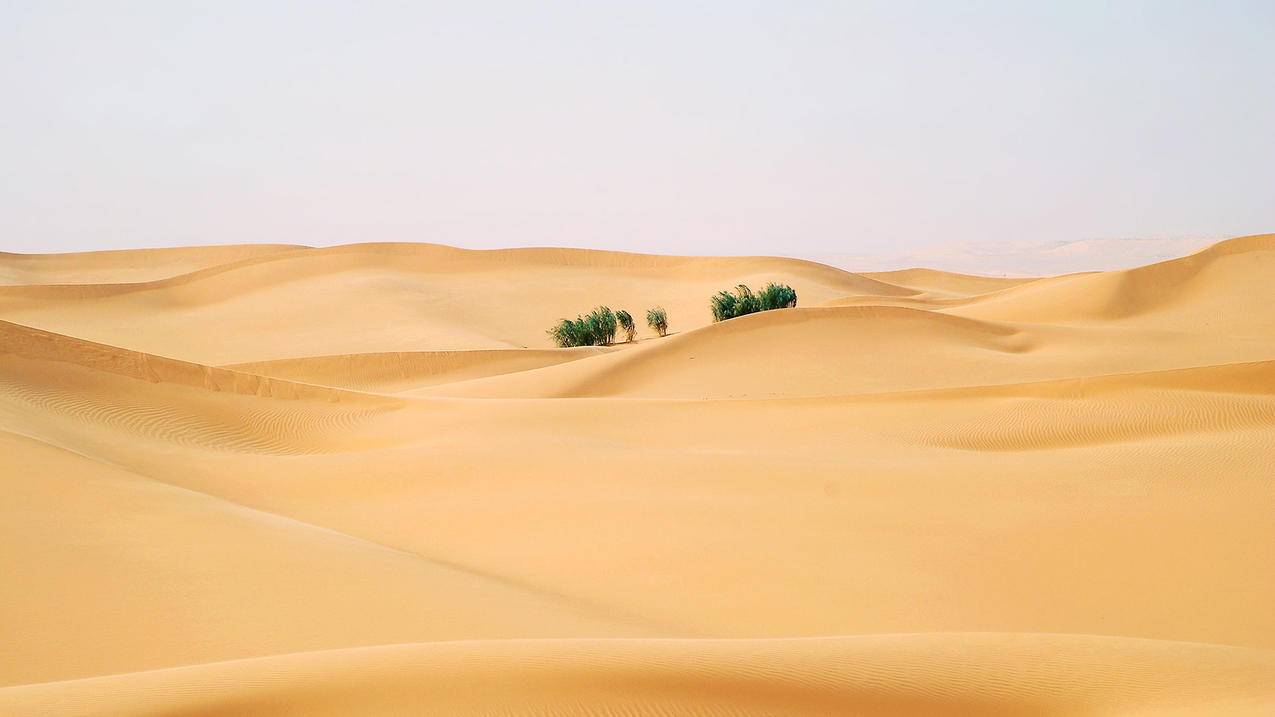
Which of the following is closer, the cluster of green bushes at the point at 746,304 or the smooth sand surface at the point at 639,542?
the smooth sand surface at the point at 639,542

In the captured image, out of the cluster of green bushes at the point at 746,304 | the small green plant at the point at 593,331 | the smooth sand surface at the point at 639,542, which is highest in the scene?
the cluster of green bushes at the point at 746,304

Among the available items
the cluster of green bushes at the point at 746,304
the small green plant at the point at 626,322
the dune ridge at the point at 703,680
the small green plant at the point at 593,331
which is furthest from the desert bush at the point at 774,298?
the dune ridge at the point at 703,680

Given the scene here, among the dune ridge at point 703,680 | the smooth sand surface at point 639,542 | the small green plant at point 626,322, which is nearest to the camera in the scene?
the dune ridge at point 703,680

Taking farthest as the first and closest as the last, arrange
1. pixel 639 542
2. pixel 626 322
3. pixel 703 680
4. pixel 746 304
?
pixel 746 304
pixel 626 322
pixel 639 542
pixel 703 680

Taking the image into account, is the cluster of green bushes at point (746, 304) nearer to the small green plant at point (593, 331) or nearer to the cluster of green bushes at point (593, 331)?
the cluster of green bushes at point (593, 331)

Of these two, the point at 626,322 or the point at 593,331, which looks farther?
the point at 626,322

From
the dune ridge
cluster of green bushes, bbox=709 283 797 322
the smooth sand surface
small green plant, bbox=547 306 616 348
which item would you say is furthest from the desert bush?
the dune ridge

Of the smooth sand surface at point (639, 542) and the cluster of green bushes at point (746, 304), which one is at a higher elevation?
the cluster of green bushes at point (746, 304)

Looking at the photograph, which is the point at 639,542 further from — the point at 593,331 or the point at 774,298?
the point at 774,298

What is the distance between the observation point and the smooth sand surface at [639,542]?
395cm

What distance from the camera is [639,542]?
26.3ft

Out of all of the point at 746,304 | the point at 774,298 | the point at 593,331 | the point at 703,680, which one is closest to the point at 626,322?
the point at 593,331

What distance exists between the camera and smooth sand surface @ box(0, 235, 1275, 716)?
155 inches

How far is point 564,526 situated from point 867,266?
160181 millimetres
